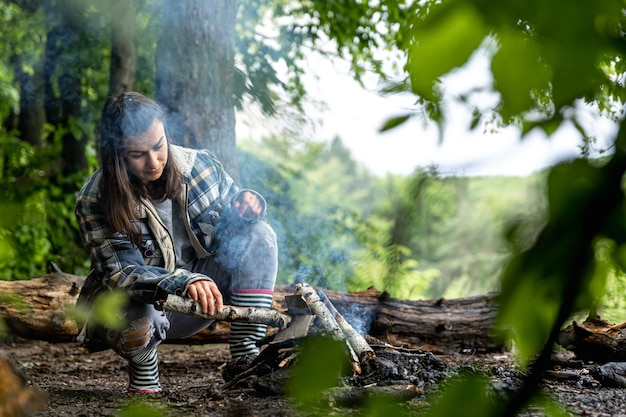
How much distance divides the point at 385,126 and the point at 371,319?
147 inches

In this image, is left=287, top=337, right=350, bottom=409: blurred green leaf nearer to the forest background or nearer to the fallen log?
the forest background

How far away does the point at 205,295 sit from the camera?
2967mm

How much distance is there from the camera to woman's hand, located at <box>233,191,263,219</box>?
3.69m

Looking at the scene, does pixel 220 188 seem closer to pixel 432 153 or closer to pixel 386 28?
pixel 432 153

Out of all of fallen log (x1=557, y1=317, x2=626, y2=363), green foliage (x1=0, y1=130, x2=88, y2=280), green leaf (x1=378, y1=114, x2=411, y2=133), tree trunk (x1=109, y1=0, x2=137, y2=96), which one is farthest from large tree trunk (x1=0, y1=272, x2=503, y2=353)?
green leaf (x1=378, y1=114, x2=411, y2=133)

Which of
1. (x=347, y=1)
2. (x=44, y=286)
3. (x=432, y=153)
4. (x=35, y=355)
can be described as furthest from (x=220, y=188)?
(x=347, y=1)

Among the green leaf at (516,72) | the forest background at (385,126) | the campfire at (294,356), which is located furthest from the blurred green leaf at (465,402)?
the campfire at (294,356)

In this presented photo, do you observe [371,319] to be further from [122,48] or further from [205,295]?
[122,48]

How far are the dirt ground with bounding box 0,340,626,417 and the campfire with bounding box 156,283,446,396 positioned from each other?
0.09 metres

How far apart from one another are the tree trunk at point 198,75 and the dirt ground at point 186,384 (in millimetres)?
1642

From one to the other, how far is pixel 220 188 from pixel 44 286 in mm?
1441

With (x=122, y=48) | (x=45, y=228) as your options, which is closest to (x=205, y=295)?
(x=45, y=228)

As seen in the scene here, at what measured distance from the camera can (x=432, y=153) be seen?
57 centimetres

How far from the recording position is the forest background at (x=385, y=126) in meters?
0.42
